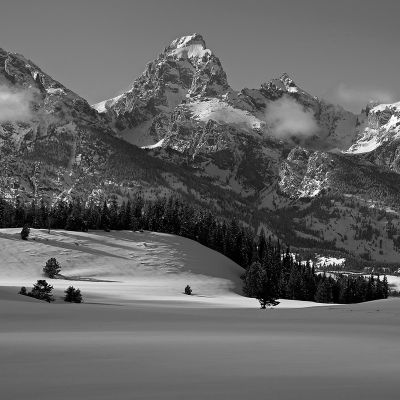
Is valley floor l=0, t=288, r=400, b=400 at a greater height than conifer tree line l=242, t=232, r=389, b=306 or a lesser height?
lesser

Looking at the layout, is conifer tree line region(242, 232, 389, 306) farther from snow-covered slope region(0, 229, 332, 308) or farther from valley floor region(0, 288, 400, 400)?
valley floor region(0, 288, 400, 400)

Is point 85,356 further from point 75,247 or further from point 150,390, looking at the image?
point 75,247

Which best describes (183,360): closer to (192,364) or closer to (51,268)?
(192,364)

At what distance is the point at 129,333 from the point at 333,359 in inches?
378

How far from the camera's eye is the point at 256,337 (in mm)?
22938

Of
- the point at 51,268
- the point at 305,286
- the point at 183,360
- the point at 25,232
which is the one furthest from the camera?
the point at 305,286

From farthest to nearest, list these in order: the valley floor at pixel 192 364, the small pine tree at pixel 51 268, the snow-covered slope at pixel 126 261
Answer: the snow-covered slope at pixel 126 261 < the small pine tree at pixel 51 268 < the valley floor at pixel 192 364

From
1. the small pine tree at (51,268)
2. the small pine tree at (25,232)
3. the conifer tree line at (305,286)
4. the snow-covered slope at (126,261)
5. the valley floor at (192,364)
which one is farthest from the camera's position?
the conifer tree line at (305,286)

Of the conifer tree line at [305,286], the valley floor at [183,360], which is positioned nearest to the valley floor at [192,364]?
the valley floor at [183,360]

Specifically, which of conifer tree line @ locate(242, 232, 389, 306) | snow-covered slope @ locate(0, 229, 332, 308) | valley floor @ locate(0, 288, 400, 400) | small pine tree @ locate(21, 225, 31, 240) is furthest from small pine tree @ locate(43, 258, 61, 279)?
valley floor @ locate(0, 288, 400, 400)

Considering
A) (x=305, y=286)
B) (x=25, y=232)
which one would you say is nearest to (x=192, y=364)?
(x=25, y=232)

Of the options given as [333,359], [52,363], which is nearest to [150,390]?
[52,363]

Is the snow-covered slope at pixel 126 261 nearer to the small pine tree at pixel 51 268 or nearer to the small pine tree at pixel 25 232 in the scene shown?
the small pine tree at pixel 25 232

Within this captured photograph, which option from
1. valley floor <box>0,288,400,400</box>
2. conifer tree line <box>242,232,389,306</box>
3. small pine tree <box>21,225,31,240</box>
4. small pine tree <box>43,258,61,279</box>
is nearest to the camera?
valley floor <box>0,288,400,400</box>
